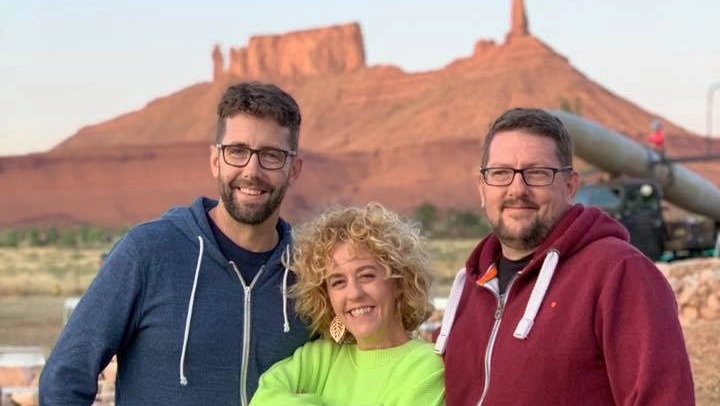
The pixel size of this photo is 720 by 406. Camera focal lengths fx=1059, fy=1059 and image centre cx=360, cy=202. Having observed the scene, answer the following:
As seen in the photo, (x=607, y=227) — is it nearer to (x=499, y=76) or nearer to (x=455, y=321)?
(x=455, y=321)

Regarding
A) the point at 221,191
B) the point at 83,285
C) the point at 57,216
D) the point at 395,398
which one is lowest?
the point at 57,216

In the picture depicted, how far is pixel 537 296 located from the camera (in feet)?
9.83

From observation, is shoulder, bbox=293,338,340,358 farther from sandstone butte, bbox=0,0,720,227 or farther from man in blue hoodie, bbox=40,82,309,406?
sandstone butte, bbox=0,0,720,227

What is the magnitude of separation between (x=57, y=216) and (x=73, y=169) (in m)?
11.6

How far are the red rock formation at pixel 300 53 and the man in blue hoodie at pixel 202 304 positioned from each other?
122 m

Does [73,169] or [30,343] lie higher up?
[30,343]

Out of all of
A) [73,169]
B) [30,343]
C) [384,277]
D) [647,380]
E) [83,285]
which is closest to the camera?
[647,380]

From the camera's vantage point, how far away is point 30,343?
15.1 meters

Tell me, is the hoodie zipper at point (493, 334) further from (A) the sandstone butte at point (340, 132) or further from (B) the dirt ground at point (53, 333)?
(A) the sandstone butte at point (340, 132)

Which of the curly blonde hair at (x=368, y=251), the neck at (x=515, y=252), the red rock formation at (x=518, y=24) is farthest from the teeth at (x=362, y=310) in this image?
the red rock formation at (x=518, y=24)

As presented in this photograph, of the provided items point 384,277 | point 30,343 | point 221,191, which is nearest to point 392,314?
point 384,277

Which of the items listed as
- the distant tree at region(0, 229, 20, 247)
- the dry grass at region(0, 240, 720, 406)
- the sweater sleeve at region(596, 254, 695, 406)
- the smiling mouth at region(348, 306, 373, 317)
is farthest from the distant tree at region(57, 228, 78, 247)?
the sweater sleeve at region(596, 254, 695, 406)

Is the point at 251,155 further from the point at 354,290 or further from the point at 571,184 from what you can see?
the point at 571,184

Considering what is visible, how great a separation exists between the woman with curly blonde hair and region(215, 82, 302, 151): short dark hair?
34cm
